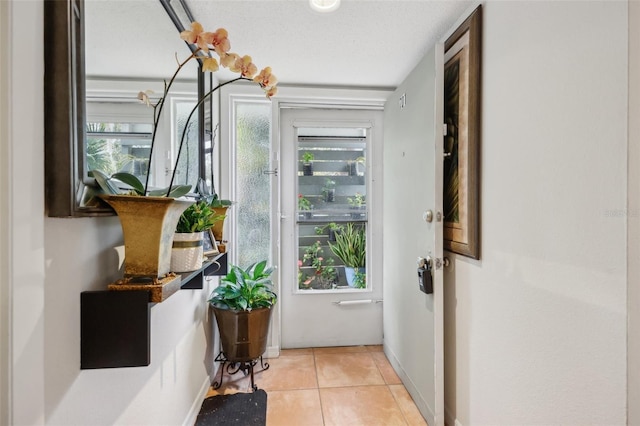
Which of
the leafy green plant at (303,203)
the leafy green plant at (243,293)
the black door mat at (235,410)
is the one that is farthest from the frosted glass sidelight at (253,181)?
the black door mat at (235,410)

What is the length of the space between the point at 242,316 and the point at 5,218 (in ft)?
4.32

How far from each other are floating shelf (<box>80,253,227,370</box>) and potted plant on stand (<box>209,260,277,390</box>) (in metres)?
0.97

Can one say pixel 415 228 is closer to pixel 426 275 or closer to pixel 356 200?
pixel 426 275

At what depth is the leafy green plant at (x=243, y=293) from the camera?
1749mm

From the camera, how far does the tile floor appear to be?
5.24 ft

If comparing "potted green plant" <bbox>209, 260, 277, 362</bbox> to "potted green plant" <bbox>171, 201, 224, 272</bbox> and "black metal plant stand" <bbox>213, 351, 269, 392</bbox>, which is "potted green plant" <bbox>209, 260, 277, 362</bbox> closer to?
"black metal plant stand" <bbox>213, 351, 269, 392</bbox>

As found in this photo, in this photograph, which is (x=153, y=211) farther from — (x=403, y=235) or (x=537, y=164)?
(x=403, y=235)

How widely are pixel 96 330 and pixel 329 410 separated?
1.36 meters

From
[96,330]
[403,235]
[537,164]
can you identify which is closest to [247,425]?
[96,330]

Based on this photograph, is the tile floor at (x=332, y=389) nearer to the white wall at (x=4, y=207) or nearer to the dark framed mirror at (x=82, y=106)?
the white wall at (x=4, y=207)

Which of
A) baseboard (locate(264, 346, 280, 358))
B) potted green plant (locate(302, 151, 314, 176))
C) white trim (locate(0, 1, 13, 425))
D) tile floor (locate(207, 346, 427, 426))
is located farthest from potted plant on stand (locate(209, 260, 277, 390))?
white trim (locate(0, 1, 13, 425))

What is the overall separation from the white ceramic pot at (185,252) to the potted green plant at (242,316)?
0.76 m

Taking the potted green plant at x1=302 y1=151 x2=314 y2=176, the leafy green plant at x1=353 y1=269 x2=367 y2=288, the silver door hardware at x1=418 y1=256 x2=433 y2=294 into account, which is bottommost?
the leafy green plant at x1=353 y1=269 x2=367 y2=288

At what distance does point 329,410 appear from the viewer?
1.65m
